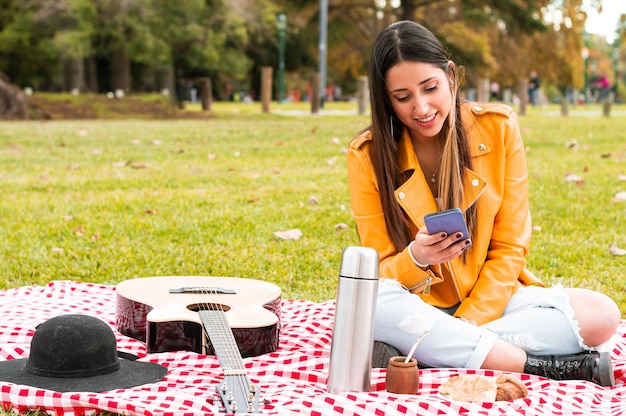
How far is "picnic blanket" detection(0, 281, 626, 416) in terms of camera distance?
248 centimetres

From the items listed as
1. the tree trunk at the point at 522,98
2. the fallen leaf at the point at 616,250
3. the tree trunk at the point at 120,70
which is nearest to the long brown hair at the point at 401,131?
the fallen leaf at the point at 616,250

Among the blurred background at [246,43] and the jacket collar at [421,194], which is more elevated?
the blurred background at [246,43]

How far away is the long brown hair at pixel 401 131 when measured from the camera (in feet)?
9.87

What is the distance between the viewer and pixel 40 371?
105 inches

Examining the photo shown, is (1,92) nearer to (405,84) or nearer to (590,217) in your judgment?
(590,217)

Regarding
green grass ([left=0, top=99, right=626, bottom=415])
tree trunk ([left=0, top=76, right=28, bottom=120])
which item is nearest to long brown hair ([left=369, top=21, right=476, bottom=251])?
green grass ([left=0, top=99, right=626, bottom=415])

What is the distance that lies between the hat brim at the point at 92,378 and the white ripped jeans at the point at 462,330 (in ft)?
2.53

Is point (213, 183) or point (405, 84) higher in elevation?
point (405, 84)

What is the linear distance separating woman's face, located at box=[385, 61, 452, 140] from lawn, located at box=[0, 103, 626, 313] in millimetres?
1317

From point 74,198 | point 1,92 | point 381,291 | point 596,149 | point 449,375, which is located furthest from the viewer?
point 1,92

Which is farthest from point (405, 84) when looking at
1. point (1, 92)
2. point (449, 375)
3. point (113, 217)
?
point (1, 92)

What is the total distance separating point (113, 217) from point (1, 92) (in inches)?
466

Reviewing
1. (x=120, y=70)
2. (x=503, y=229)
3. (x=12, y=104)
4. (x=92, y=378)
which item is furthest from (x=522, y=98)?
(x=92, y=378)

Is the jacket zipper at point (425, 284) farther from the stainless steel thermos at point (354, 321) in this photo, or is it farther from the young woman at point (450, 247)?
the stainless steel thermos at point (354, 321)
